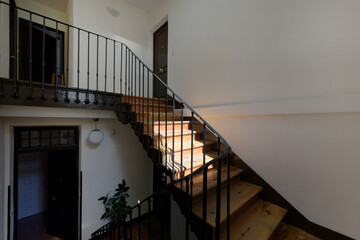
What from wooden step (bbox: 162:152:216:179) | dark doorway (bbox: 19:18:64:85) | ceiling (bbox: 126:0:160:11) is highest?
ceiling (bbox: 126:0:160:11)

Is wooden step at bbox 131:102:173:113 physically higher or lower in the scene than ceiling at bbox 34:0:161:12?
lower

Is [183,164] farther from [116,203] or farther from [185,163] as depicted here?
[116,203]

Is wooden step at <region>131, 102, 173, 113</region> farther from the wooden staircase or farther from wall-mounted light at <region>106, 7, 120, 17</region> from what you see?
wall-mounted light at <region>106, 7, 120, 17</region>

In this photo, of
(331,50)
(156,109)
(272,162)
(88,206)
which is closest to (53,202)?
(88,206)

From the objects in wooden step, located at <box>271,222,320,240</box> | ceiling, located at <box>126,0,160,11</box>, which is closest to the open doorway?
wooden step, located at <box>271,222,320,240</box>

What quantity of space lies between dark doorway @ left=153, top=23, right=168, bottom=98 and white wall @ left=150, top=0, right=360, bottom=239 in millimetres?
1547

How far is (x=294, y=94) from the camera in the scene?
5.42 feet

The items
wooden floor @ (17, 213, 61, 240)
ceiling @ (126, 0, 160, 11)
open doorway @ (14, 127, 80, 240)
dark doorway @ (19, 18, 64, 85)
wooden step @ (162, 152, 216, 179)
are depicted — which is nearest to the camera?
wooden step @ (162, 152, 216, 179)

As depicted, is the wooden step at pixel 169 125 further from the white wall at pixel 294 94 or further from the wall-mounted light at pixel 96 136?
the wall-mounted light at pixel 96 136

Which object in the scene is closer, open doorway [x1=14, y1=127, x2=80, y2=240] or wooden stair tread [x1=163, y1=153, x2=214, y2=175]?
wooden stair tread [x1=163, y1=153, x2=214, y2=175]

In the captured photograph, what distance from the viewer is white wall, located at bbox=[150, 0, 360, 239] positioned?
1374mm

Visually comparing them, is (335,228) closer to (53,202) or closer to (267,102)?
(267,102)

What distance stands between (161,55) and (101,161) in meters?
2.98

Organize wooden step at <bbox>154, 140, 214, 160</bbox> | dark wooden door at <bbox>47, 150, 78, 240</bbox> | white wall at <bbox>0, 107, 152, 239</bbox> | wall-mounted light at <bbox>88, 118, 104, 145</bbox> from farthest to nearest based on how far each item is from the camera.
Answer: dark wooden door at <bbox>47, 150, 78, 240</bbox>, wall-mounted light at <bbox>88, 118, 104, 145</bbox>, white wall at <bbox>0, 107, 152, 239</bbox>, wooden step at <bbox>154, 140, 214, 160</bbox>
